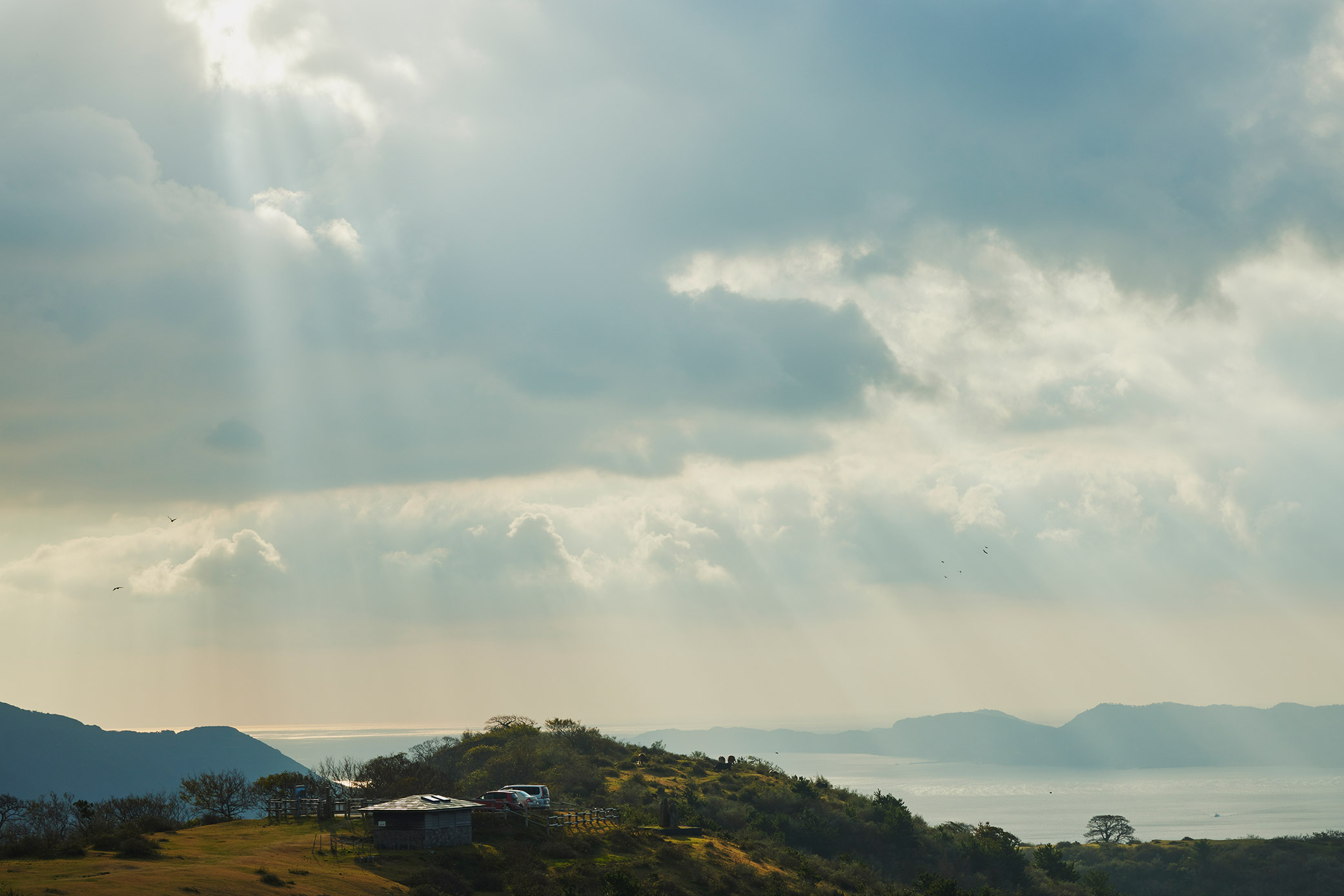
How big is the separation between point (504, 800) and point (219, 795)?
1996cm

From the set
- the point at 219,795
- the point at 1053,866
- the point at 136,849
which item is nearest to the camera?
the point at 136,849

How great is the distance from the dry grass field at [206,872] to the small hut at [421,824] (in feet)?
10.8

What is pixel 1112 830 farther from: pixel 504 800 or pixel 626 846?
pixel 504 800

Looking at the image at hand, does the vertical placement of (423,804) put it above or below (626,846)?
above

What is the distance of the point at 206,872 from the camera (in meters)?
36.9

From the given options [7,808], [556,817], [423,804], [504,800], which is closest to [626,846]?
[556,817]

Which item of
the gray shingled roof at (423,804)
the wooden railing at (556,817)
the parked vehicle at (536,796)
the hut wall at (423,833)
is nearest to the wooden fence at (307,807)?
the gray shingled roof at (423,804)

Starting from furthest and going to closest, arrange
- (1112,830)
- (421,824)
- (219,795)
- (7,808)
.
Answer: (1112,830), (7,808), (219,795), (421,824)

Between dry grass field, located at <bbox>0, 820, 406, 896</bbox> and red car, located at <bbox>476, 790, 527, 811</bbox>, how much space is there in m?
11.2

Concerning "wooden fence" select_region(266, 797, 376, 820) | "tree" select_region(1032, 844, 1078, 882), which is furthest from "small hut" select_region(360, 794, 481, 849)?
"tree" select_region(1032, 844, 1078, 882)

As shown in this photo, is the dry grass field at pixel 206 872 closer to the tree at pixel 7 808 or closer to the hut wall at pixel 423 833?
the hut wall at pixel 423 833

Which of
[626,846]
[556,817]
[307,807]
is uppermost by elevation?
[307,807]

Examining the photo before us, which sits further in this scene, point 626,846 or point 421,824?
point 626,846

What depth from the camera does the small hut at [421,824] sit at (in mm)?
47562
